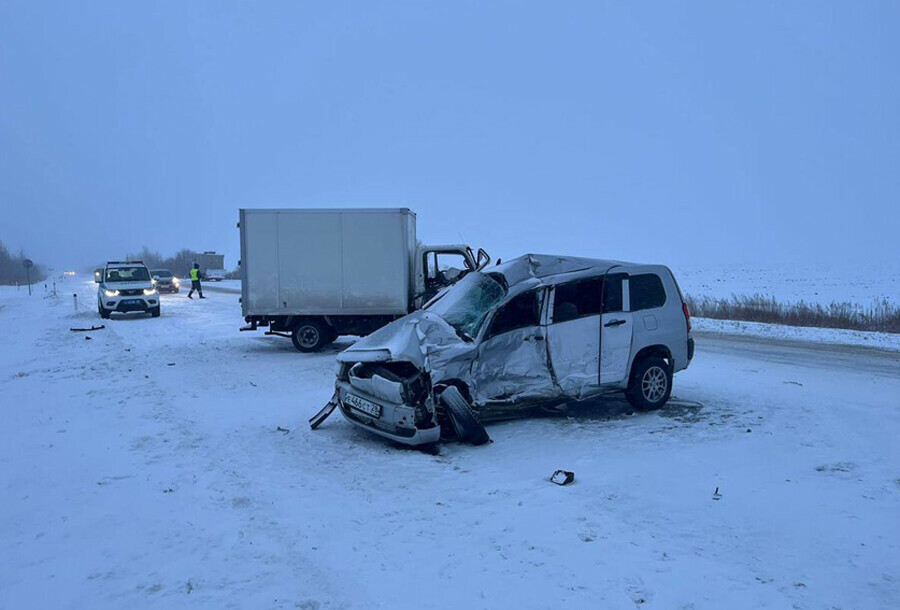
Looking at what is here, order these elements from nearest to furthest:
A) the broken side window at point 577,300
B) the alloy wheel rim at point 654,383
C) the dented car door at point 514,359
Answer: the dented car door at point 514,359 < the broken side window at point 577,300 < the alloy wheel rim at point 654,383

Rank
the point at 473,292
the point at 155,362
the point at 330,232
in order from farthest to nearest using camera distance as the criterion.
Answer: the point at 330,232 < the point at 155,362 < the point at 473,292

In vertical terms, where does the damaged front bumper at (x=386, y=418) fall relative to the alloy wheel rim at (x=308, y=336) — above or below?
above

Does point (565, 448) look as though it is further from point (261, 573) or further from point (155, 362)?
point (155, 362)

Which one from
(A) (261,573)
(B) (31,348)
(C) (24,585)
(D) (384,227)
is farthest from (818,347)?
(B) (31,348)

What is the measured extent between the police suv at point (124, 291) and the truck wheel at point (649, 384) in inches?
751

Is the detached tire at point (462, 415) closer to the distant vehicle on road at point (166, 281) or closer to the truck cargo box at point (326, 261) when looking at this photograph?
the truck cargo box at point (326, 261)

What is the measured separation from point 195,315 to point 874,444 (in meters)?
21.5

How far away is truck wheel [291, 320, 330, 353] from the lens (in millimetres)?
13906

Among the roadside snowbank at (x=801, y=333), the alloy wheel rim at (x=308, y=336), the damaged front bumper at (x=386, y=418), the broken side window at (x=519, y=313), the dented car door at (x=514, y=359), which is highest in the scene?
the broken side window at (x=519, y=313)

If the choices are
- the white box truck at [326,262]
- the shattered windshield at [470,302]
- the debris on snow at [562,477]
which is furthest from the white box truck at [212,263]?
the debris on snow at [562,477]

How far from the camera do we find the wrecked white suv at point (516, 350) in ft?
21.1

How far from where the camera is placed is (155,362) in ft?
40.0

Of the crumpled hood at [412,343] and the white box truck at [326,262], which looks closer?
the crumpled hood at [412,343]

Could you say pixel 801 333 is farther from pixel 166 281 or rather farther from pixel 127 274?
pixel 166 281
